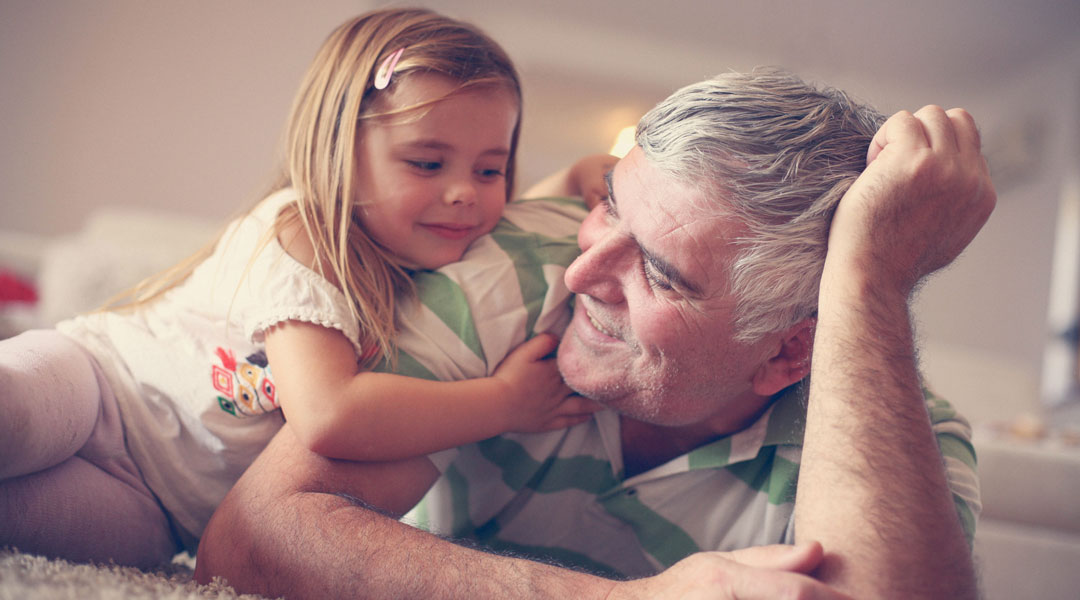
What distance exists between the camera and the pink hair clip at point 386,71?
1107mm

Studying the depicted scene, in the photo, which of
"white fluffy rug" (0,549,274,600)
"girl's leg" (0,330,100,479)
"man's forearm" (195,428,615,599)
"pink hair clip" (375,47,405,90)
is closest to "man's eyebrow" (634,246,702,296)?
"man's forearm" (195,428,615,599)

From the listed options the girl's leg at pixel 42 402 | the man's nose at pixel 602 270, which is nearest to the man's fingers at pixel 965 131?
the man's nose at pixel 602 270

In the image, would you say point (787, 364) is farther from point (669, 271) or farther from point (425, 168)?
point (425, 168)

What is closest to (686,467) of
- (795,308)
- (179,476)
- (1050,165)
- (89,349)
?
(795,308)

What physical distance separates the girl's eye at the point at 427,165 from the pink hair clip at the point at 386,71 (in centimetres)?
12

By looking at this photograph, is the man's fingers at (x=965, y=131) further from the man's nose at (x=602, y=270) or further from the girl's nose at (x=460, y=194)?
the girl's nose at (x=460, y=194)

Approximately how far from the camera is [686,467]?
3.45 ft

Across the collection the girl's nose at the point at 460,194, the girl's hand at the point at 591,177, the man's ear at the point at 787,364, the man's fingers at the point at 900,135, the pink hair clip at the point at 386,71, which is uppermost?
the pink hair clip at the point at 386,71

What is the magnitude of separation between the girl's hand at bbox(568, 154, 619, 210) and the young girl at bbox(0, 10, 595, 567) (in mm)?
192

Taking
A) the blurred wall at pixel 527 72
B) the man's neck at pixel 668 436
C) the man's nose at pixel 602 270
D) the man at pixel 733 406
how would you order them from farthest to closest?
the blurred wall at pixel 527 72, the man's neck at pixel 668 436, the man's nose at pixel 602 270, the man at pixel 733 406

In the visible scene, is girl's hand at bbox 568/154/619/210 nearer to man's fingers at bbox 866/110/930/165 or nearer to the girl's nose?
the girl's nose

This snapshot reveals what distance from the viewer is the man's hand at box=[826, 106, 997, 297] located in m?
0.85

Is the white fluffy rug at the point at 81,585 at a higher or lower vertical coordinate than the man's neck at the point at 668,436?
lower

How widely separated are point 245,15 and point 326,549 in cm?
445
